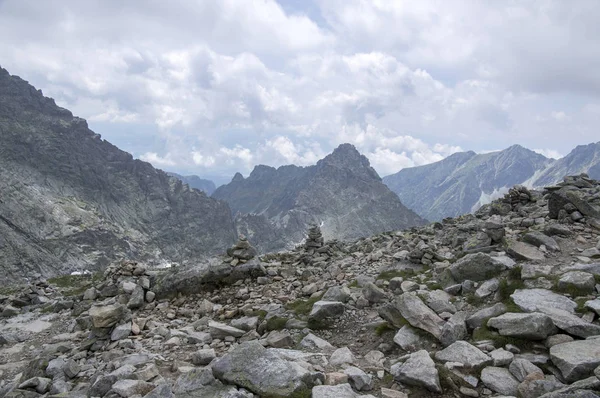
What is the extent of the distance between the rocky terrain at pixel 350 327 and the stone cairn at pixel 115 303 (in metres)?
0.08

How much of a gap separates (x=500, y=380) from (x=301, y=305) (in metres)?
7.99

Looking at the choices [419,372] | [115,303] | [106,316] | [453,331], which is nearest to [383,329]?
→ [453,331]

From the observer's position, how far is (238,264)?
20625mm

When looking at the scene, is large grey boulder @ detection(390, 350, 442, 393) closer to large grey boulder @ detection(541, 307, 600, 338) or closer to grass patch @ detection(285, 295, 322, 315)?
large grey boulder @ detection(541, 307, 600, 338)

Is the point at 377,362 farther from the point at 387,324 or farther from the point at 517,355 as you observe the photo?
the point at 517,355

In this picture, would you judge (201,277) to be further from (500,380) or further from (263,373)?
(500,380)

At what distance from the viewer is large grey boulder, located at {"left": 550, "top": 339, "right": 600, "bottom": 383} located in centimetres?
683

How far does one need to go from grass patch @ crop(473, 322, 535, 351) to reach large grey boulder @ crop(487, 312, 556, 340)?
9cm

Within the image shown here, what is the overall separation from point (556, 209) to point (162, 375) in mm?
20183

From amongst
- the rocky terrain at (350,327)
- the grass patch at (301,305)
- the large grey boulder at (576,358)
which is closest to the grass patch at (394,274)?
the rocky terrain at (350,327)

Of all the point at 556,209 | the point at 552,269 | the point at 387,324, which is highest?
the point at 556,209

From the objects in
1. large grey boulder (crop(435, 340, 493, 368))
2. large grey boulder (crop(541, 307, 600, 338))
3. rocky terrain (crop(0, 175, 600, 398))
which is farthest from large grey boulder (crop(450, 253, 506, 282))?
large grey boulder (crop(435, 340, 493, 368))

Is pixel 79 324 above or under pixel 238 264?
under

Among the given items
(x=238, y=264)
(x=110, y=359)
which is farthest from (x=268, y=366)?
(x=238, y=264)
